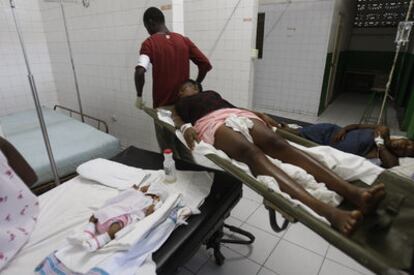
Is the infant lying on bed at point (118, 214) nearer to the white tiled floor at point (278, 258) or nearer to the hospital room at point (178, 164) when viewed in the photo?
the hospital room at point (178, 164)

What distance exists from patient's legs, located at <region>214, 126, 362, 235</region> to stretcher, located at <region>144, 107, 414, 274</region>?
70 millimetres

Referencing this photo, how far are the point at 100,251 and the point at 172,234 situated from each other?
1.11ft

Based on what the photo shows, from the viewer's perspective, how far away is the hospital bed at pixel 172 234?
3.82ft

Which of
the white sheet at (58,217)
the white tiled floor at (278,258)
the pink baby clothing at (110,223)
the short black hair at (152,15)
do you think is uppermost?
the short black hair at (152,15)

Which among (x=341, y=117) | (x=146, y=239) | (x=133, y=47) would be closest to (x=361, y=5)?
(x=341, y=117)

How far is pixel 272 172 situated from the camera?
129 centimetres

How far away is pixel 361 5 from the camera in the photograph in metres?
7.48

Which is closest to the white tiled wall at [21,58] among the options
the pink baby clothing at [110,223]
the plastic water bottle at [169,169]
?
the plastic water bottle at [169,169]

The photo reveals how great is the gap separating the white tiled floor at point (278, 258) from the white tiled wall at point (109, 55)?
1.77m

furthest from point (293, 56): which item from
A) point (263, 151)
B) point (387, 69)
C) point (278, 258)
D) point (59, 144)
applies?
point (387, 69)

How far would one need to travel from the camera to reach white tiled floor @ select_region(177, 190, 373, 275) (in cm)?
179

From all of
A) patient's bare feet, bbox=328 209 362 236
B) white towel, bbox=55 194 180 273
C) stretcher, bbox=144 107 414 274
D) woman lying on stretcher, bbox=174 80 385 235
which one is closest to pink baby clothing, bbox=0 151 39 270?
white towel, bbox=55 194 180 273

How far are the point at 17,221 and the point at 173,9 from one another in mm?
2234

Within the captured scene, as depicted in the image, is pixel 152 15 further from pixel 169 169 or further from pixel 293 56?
pixel 293 56
